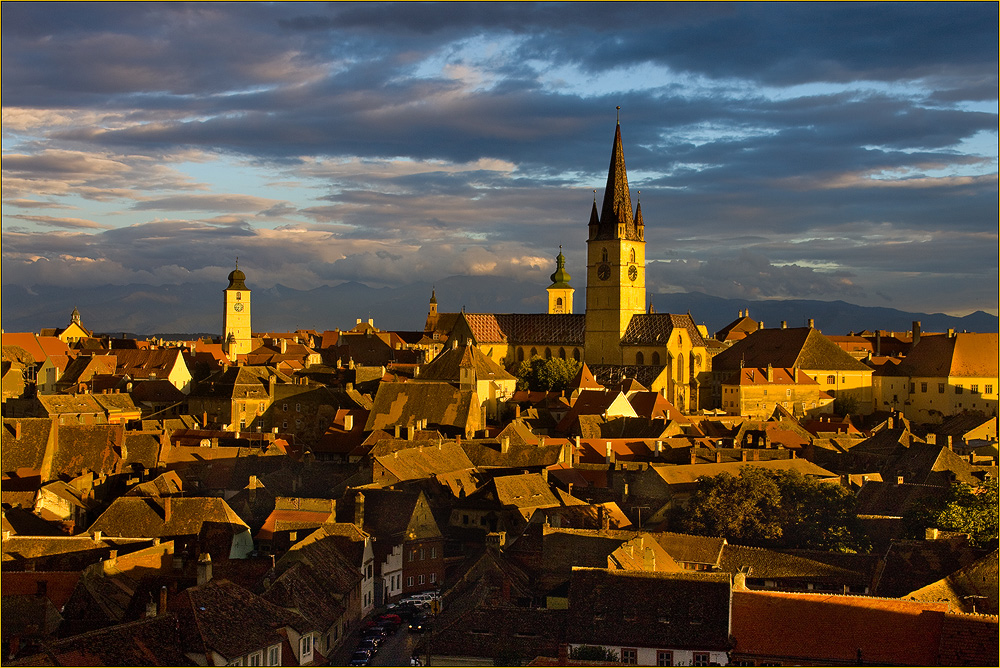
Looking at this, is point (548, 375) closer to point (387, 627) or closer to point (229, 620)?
point (387, 627)

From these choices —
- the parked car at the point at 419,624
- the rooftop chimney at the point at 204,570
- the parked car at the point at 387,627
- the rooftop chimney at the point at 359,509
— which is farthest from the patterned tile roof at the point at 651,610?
the rooftop chimney at the point at 359,509

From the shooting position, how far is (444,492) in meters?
54.7

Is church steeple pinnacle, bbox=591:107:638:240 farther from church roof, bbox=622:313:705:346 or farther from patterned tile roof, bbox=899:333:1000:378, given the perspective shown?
patterned tile roof, bbox=899:333:1000:378

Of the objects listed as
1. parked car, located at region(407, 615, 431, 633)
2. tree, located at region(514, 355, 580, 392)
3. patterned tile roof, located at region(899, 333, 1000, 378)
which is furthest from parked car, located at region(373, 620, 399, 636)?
patterned tile roof, located at region(899, 333, 1000, 378)

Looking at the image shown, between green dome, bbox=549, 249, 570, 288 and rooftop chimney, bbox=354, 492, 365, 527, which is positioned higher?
green dome, bbox=549, 249, 570, 288

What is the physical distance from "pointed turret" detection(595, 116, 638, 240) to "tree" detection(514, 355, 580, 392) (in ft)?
51.7

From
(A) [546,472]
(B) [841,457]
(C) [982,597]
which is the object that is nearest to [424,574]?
(A) [546,472]

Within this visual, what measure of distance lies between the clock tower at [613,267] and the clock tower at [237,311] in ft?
225

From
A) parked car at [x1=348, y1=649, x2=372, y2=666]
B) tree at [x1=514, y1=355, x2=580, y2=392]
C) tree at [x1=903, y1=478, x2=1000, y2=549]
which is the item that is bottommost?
parked car at [x1=348, y1=649, x2=372, y2=666]

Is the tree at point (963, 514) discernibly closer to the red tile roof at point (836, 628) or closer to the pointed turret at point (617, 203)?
the red tile roof at point (836, 628)

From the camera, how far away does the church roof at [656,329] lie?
11906 centimetres

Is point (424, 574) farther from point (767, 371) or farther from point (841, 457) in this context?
point (767, 371)

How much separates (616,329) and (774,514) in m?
77.5

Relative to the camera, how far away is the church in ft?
385
